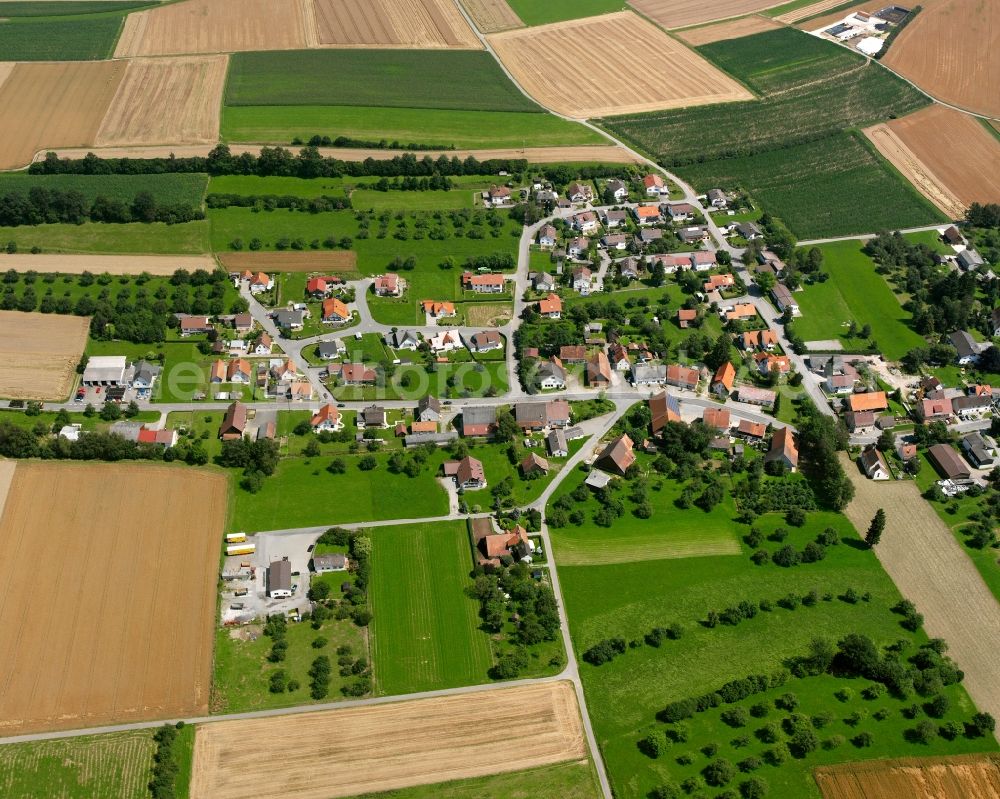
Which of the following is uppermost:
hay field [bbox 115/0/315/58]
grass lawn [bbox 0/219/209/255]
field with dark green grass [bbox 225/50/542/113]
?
hay field [bbox 115/0/315/58]

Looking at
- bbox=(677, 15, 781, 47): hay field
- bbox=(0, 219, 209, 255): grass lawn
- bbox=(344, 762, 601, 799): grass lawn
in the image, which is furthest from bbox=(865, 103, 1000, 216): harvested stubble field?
bbox=(0, 219, 209, 255): grass lawn

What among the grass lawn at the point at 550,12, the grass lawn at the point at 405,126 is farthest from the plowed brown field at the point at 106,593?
the grass lawn at the point at 550,12

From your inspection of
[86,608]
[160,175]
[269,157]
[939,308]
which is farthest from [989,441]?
[160,175]

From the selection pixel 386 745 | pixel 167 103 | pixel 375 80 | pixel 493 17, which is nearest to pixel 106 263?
pixel 167 103

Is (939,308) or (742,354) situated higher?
(939,308)

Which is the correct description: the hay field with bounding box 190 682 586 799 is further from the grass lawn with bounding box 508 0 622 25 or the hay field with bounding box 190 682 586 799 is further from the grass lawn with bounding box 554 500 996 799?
the grass lawn with bounding box 508 0 622 25

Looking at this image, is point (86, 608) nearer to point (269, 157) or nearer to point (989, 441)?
point (269, 157)
